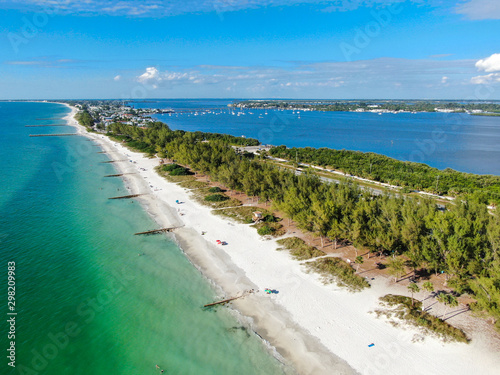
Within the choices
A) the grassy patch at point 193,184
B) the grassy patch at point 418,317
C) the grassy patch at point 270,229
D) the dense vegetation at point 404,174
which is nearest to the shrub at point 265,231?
the grassy patch at point 270,229

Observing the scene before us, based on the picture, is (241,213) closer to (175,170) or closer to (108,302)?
(108,302)

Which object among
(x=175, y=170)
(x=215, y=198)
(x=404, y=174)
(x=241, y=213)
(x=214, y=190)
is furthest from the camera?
(x=175, y=170)

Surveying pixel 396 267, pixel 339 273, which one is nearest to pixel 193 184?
pixel 339 273

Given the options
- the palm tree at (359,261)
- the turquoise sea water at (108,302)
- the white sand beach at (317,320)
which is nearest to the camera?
the white sand beach at (317,320)

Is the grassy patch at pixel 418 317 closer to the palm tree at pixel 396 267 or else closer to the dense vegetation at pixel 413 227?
the palm tree at pixel 396 267

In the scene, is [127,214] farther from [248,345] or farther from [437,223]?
[437,223]

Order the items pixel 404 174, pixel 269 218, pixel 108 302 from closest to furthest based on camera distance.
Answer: pixel 108 302 < pixel 269 218 < pixel 404 174
